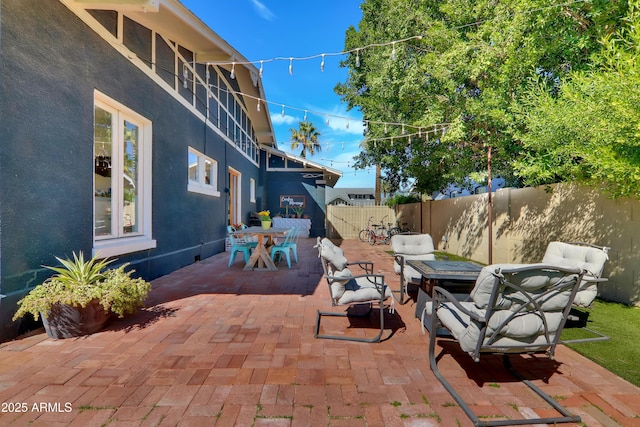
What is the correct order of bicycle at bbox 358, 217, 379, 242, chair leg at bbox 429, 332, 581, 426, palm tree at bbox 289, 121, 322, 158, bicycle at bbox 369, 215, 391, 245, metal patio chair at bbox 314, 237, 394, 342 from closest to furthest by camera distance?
chair leg at bbox 429, 332, 581, 426 → metal patio chair at bbox 314, 237, 394, 342 → bicycle at bbox 369, 215, 391, 245 → bicycle at bbox 358, 217, 379, 242 → palm tree at bbox 289, 121, 322, 158

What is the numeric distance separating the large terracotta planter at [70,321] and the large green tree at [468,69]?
4842mm

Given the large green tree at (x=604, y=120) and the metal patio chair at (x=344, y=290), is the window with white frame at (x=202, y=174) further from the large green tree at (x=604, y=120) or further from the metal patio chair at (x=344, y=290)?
the large green tree at (x=604, y=120)

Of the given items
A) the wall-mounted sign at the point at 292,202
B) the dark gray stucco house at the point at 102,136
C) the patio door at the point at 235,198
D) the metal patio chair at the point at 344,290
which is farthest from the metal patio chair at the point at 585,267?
the wall-mounted sign at the point at 292,202

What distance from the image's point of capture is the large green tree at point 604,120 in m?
2.88

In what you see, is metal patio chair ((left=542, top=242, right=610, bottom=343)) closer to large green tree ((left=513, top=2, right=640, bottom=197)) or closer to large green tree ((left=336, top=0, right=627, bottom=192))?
large green tree ((left=513, top=2, right=640, bottom=197))

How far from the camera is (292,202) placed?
14.5 metres

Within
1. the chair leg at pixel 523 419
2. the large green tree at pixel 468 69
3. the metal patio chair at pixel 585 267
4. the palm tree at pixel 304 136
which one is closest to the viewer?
the chair leg at pixel 523 419

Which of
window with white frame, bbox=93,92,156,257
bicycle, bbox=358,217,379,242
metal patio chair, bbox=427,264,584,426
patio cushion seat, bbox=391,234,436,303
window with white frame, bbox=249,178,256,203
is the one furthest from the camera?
bicycle, bbox=358,217,379,242

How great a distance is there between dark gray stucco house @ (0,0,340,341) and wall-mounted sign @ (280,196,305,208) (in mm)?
6973

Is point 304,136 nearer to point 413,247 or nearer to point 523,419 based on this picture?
point 413,247

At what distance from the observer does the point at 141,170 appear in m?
4.87

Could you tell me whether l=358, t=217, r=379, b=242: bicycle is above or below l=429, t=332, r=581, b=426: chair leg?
above

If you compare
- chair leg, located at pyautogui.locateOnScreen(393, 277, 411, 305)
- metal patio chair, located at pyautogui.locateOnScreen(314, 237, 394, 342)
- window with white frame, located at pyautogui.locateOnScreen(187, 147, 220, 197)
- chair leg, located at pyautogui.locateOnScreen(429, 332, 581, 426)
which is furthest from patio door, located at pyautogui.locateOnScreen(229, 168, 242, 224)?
chair leg, located at pyautogui.locateOnScreen(429, 332, 581, 426)

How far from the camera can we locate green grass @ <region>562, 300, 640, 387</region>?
2357 millimetres
